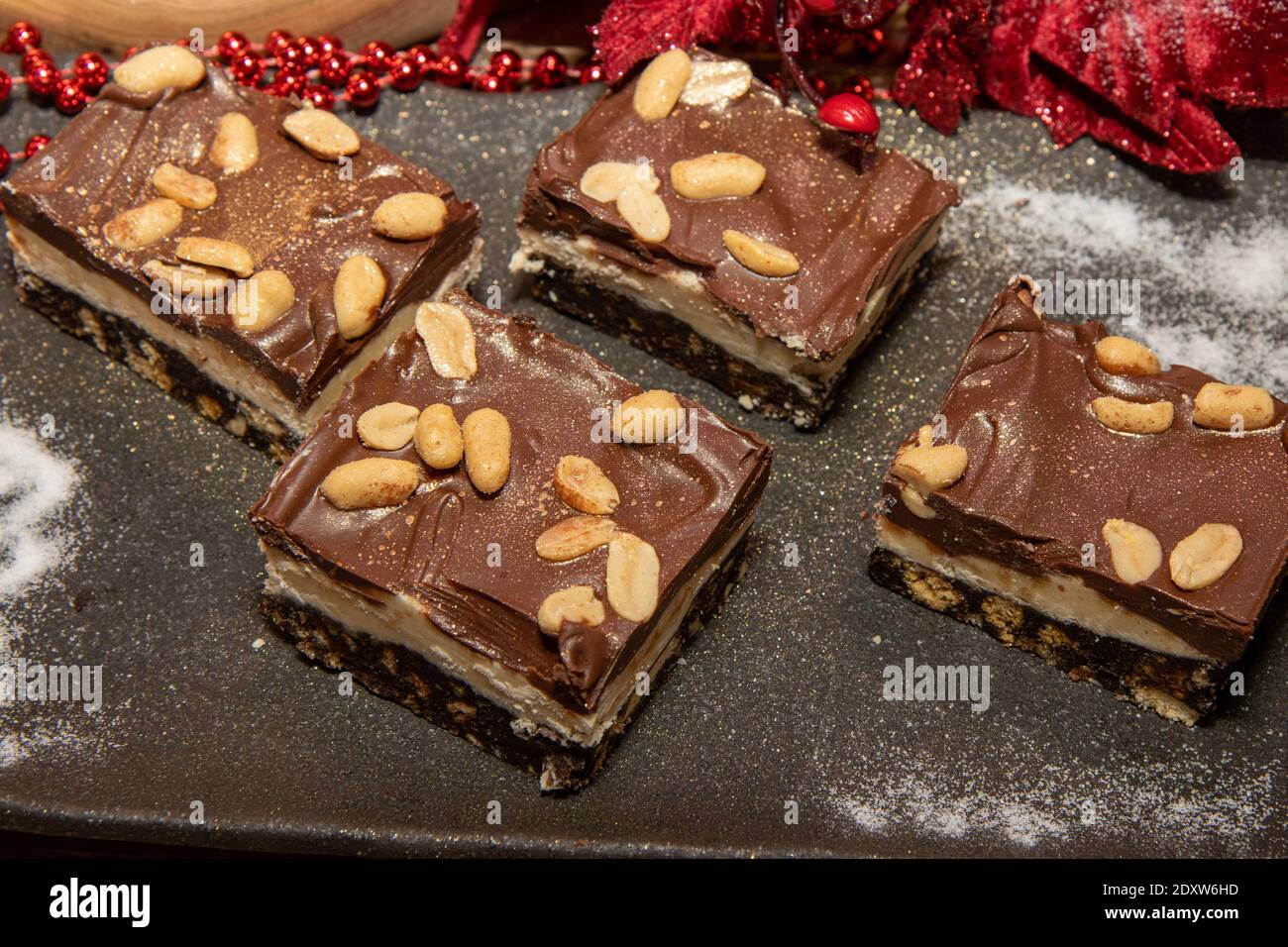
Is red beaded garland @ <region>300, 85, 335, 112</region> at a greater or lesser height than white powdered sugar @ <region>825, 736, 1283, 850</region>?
greater

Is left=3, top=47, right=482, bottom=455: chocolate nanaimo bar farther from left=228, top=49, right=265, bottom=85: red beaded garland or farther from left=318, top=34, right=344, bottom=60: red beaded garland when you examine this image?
left=318, top=34, right=344, bottom=60: red beaded garland

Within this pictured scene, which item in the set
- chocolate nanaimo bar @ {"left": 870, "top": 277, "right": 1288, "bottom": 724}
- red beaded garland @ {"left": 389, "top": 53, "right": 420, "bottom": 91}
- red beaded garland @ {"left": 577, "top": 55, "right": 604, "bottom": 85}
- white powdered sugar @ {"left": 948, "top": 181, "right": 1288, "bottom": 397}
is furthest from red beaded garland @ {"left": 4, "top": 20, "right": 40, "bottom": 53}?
chocolate nanaimo bar @ {"left": 870, "top": 277, "right": 1288, "bottom": 724}

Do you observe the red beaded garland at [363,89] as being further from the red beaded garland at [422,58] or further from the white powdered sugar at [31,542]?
the white powdered sugar at [31,542]

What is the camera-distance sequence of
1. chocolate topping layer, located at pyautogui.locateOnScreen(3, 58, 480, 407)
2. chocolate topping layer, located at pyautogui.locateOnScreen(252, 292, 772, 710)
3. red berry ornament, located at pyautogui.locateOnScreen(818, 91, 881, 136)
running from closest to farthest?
chocolate topping layer, located at pyautogui.locateOnScreen(252, 292, 772, 710) < chocolate topping layer, located at pyautogui.locateOnScreen(3, 58, 480, 407) < red berry ornament, located at pyautogui.locateOnScreen(818, 91, 881, 136)

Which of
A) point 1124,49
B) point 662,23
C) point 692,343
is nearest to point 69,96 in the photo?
point 662,23

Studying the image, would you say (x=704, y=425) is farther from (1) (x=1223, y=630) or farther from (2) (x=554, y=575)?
(1) (x=1223, y=630)
